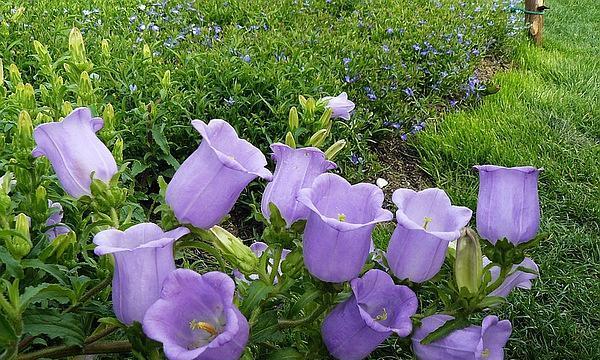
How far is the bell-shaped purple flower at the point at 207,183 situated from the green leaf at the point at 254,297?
13 centimetres

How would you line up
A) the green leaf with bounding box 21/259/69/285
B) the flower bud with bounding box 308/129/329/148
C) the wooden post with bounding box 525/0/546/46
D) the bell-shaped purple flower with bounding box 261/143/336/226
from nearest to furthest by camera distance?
the bell-shaped purple flower with bounding box 261/143/336/226 → the green leaf with bounding box 21/259/69/285 → the flower bud with bounding box 308/129/329/148 → the wooden post with bounding box 525/0/546/46

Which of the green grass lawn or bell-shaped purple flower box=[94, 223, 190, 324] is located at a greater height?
bell-shaped purple flower box=[94, 223, 190, 324]

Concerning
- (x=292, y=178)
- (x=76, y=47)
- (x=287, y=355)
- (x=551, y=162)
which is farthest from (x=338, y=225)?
(x=551, y=162)

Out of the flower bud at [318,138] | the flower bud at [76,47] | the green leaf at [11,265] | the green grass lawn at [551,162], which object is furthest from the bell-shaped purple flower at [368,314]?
the green grass lawn at [551,162]

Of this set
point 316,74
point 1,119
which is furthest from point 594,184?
point 1,119

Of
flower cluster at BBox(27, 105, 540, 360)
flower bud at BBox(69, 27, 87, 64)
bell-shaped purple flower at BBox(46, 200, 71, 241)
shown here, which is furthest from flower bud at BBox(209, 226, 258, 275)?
flower bud at BBox(69, 27, 87, 64)

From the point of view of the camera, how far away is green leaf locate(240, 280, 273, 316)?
3.69 feet

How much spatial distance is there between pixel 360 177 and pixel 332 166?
2097 mm

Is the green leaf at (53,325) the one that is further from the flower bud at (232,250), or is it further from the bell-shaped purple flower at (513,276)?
the bell-shaped purple flower at (513,276)

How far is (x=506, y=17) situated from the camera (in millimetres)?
5523

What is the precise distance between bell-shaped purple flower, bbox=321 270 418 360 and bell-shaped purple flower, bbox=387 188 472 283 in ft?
0.20

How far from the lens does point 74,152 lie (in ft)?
3.88

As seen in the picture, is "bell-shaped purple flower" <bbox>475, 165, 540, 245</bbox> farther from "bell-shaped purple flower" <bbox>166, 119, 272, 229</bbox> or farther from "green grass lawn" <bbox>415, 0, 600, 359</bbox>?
"green grass lawn" <bbox>415, 0, 600, 359</bbox>

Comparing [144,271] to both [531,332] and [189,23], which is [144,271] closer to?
[531,332]
